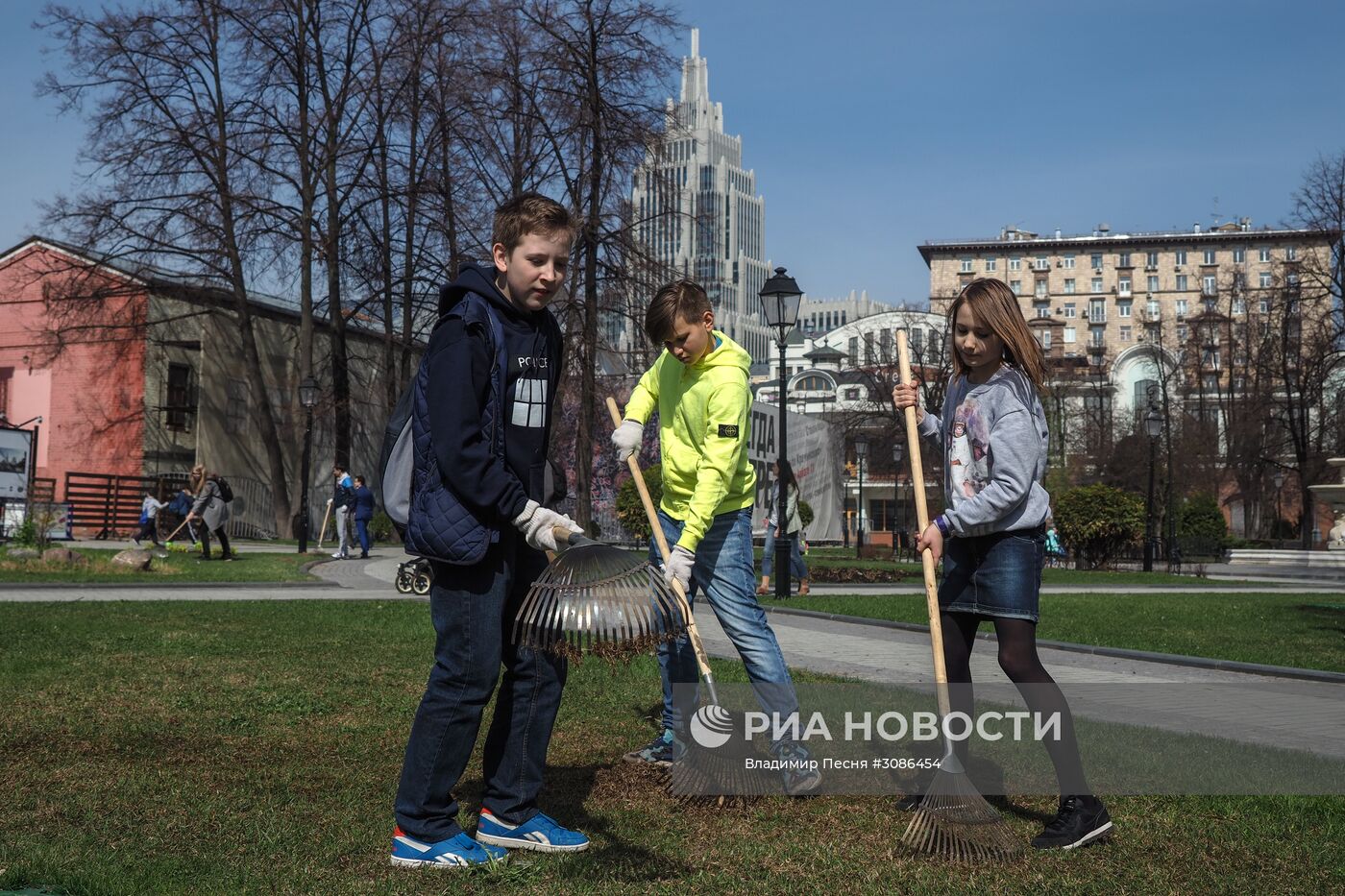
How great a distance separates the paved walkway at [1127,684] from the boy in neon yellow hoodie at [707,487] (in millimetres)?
2295

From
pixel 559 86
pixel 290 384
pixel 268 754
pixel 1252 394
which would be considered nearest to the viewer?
pixel 268 754

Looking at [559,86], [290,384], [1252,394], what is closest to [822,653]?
[559,86]

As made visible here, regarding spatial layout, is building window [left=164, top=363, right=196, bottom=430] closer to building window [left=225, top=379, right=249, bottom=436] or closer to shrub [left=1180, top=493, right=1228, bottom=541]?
building window [left=225, top=379, right=249, bottom=436]

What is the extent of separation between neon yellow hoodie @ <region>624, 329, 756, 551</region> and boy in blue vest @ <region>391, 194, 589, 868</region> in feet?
2.83

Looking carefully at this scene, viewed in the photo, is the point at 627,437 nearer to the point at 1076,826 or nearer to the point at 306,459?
the point at 1076,826

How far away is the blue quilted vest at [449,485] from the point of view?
3.49 metres

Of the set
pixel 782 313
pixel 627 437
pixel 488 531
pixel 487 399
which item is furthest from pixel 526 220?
pixel 782 313

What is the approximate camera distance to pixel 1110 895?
3.34 meters

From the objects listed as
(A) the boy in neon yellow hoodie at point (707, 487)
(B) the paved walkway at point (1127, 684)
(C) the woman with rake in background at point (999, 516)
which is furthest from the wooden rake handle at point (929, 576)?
(B) the paved walkway at point (1127, 684)

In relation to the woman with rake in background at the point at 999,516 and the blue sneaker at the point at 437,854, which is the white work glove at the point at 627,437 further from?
the blue sneaker at the point at 437,854

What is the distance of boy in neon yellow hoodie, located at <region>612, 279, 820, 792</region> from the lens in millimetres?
4590

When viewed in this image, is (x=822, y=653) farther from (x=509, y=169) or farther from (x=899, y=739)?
(x=509, y=169)

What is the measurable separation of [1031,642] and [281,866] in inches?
95.7

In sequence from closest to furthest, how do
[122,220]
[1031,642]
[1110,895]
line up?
[1110,895], [1031,642], [122,220]
